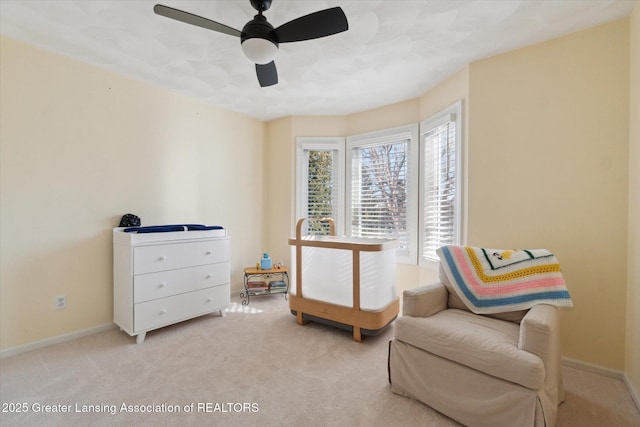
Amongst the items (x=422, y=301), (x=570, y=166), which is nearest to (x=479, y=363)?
(x=422, y=301)

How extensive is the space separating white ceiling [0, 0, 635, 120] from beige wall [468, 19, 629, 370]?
19cm

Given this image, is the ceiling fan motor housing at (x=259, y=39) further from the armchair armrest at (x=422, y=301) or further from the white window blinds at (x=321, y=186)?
the white window blinds at (x=321, y=186)

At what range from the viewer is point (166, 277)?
2.62 metres

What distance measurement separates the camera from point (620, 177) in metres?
1.95

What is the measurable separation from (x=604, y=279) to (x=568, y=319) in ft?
1.25

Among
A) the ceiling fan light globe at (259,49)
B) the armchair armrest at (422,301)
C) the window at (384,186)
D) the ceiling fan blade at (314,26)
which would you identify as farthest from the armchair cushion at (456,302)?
the ceiling fan light globe at (259,49)

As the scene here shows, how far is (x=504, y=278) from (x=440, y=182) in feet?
4.34

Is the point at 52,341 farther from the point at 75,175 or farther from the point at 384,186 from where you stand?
the point at 384,186

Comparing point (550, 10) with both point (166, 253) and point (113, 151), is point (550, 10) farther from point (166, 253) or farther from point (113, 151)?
point (113, 151)

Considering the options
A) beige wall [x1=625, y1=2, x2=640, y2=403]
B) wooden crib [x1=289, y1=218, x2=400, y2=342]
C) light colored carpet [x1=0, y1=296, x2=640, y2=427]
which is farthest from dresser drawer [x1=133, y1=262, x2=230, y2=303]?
beige wall [x1=625, y1=2, x2=640, y2=403]

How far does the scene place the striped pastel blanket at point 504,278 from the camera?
174cm

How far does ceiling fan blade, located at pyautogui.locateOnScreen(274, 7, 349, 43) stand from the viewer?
149 centimetres

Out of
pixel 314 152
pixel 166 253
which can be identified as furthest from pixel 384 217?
pixel 166 253

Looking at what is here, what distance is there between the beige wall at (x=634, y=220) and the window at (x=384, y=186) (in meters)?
1.68
